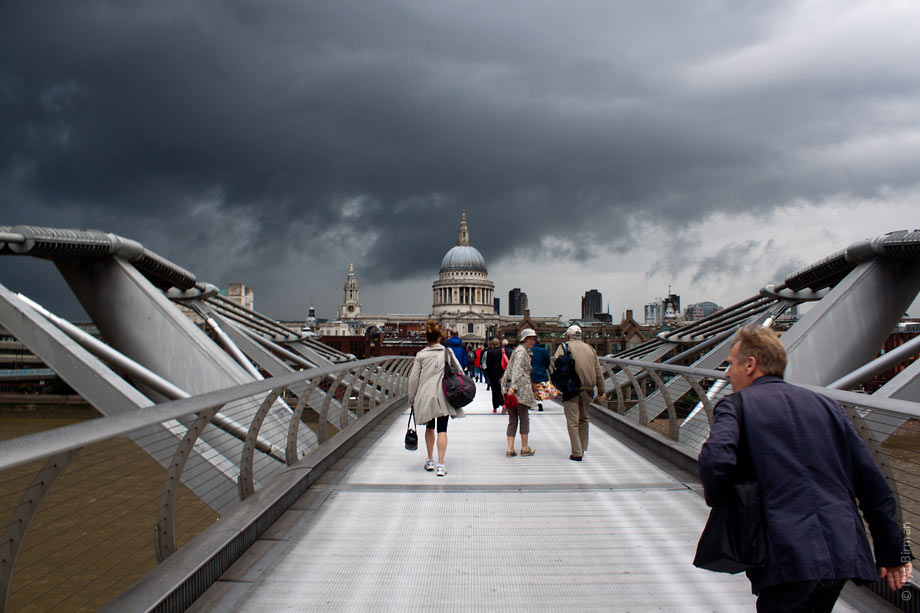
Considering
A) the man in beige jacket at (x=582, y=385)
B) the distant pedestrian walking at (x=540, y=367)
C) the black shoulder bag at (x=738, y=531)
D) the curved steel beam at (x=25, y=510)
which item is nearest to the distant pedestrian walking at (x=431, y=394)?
the man in beige jacket at (x=582, y=385)

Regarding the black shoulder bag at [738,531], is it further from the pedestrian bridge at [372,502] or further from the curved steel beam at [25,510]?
the curved steel beam at [25,510]

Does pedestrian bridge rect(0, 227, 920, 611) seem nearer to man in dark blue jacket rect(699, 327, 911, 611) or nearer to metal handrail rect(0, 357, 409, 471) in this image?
metal handrail rect(0, 357, 409, 471)

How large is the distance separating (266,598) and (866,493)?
283 cm

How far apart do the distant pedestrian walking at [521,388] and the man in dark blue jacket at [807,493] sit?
5.51 metres

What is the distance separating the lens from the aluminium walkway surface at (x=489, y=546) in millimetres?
3740

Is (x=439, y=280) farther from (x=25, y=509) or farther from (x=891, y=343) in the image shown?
(x=25, y=509)

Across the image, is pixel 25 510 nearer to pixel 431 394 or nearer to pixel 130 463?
pixel 130 463

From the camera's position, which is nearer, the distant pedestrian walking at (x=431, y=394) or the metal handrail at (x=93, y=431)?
the metal handrail at (x=93, y=431)

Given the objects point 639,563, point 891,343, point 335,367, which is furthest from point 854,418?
point 891,343

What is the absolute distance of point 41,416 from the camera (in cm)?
Result: 4231

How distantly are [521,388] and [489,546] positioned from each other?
351 centimetres

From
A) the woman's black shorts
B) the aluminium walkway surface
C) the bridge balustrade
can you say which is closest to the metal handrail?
the bridge balustrade

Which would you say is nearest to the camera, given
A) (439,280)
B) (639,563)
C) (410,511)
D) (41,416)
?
(639,563)

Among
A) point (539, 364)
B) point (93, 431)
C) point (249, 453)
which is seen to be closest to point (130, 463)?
point (249, 453)
